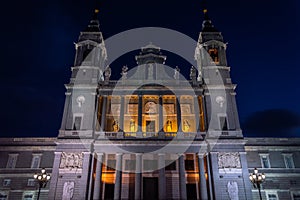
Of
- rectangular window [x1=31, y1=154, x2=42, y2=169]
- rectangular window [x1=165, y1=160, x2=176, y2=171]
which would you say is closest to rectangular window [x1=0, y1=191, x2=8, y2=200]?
rectangular window [x1=31, y1=154, x2=42, y2=169]

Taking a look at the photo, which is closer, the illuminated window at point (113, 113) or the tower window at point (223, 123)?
the tower window at point (223, 123)

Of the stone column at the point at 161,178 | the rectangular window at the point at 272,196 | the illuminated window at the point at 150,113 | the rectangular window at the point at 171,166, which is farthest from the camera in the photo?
the illuminated window at the point at 150,113

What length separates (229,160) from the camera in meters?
35.6

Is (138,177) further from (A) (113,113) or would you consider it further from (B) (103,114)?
(A) (113,113)

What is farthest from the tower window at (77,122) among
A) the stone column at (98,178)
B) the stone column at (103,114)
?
the stone column at (98,178)

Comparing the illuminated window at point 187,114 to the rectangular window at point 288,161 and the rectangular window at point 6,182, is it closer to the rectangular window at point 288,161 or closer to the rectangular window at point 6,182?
the rectangular window at point 288,161

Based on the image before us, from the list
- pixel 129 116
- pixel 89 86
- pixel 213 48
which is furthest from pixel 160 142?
pixel 213 48

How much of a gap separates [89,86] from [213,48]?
21.3 meters

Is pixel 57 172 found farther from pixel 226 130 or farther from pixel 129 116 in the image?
pixel 226 130

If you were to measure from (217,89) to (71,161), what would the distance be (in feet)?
76.9

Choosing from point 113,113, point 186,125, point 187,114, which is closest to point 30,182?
point 113,113

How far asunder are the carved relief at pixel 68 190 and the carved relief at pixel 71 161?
201 centimetres

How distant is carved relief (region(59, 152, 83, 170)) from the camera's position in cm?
3512

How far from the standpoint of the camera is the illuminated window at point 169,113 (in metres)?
41.8
